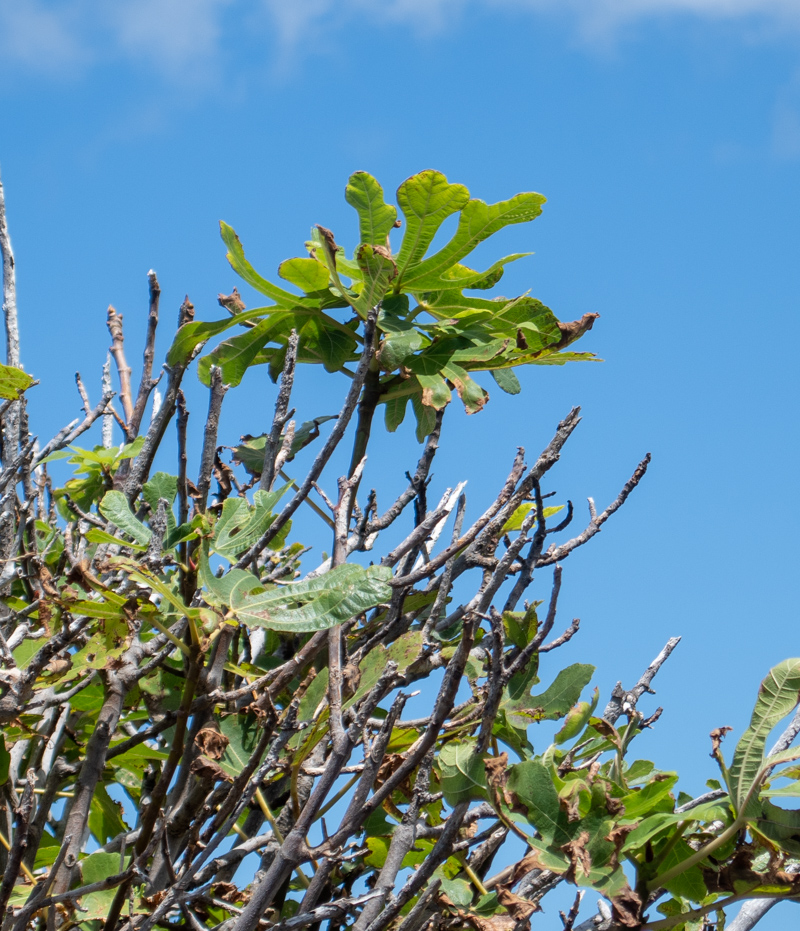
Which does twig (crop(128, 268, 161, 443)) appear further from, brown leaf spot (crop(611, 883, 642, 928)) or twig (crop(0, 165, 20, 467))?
brown leaf spot (crop(611, 883, 642, 928))

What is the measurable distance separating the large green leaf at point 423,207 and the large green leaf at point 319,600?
3.02ft

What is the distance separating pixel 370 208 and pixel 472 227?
0.82 feet

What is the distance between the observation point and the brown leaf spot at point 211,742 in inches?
65.4

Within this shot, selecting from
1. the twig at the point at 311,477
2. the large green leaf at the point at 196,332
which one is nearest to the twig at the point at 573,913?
the twig at the point at 311,477

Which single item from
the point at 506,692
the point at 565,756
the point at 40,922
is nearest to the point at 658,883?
the point at 565,756

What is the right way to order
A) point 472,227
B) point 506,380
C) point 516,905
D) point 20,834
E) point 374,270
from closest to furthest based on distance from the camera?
point 20,834, point 516,905, point 374,270, point 472,227, point 506,380

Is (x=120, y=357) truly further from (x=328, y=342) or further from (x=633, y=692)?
(x=633, y=692)

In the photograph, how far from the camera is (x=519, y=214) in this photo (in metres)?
2.20

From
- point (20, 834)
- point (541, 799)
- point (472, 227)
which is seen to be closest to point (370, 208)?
point (472, 227)

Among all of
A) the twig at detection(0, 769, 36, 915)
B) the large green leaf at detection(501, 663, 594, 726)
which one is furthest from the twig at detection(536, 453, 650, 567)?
the twig at detection(0, 769, 36, 915)

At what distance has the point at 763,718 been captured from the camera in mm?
1559

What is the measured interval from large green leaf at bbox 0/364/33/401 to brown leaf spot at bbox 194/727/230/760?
987 millimetres

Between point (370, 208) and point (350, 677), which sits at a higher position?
point (370, 208)

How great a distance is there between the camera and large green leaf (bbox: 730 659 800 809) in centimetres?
156
